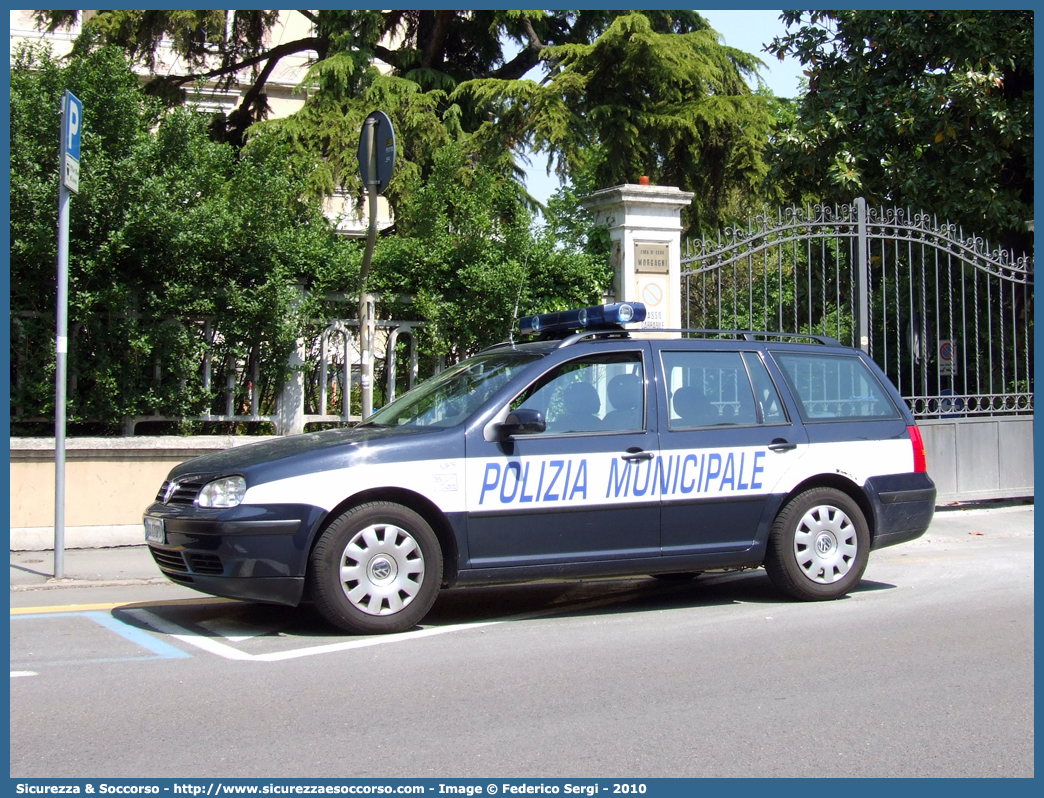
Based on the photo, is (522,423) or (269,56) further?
(269,56)

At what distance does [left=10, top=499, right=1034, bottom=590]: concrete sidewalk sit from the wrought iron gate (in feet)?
3.50

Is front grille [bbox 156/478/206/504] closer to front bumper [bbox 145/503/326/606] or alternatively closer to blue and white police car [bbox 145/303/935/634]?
blue and white police car [bbox 145/303/935/634]

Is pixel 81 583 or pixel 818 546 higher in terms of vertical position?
pixel 818 546

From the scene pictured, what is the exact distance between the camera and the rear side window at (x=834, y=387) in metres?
7.07

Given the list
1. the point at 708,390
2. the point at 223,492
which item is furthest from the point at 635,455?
the point at 223,492

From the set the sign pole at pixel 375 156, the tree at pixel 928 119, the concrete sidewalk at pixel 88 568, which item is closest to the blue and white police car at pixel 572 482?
the sign pole at pixel 375 156

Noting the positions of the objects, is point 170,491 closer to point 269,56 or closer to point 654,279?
point 654,279

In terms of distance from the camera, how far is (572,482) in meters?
6.19

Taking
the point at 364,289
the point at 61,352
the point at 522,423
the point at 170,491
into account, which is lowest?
the point at 170,491

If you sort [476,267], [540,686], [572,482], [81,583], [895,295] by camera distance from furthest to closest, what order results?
[895,295] → [476,267] → [81,583] → [572,482] → [540,686]

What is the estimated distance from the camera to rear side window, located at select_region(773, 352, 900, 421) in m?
7.07

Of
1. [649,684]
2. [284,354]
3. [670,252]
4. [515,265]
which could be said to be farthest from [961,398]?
[649,684]

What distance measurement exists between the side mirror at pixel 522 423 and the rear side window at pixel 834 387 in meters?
1.98

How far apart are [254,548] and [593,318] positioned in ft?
8.88
